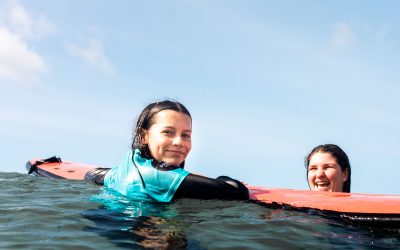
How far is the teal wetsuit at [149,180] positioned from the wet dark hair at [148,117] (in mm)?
137

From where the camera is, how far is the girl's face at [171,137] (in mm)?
4371

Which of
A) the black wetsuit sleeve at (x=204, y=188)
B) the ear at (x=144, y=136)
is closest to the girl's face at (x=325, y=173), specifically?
the black wetsuit sleeve at (x=204, y=188)

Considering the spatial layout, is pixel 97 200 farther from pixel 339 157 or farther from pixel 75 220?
pixel 339 157

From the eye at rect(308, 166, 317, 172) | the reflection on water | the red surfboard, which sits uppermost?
the eye at rect(308, 166, 317, 172)

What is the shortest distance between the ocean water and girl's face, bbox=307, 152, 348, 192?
1.26 metres

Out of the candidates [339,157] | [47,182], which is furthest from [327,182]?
[47,182]

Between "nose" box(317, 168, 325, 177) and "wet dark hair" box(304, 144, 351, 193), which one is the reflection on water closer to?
"nose" box(317, 168, 325, 177)

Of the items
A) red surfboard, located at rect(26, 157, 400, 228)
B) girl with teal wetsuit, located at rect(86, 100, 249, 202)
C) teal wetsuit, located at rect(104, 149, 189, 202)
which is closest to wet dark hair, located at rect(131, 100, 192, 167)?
girl with teal wetsuit, located at rect(86, 100, 249, 202)

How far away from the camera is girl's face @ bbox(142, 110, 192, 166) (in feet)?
14.3

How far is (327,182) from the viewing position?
549 cm

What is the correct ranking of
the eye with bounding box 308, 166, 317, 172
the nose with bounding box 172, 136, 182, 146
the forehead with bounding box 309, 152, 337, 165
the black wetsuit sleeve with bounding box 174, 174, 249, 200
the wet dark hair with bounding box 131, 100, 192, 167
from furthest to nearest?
the eye with bounding box 308, 166, 317, 172 → the forehead with bounding box 309, 152, 337, 165 → the wet dark hair with bounding box 131, 100, 192, 167 → the nose with bounding box 172, 136, 182, 146 → the black wetsuit sleeve with bounding box 174, 174, 249, 200

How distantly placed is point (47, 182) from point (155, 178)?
3.21 metres

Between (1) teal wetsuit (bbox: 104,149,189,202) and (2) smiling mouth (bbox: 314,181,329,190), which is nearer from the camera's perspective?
(1) teal wetsuit (bbox: 104,149,189,202)

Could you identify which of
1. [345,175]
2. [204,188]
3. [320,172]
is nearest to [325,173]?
[320,172]
